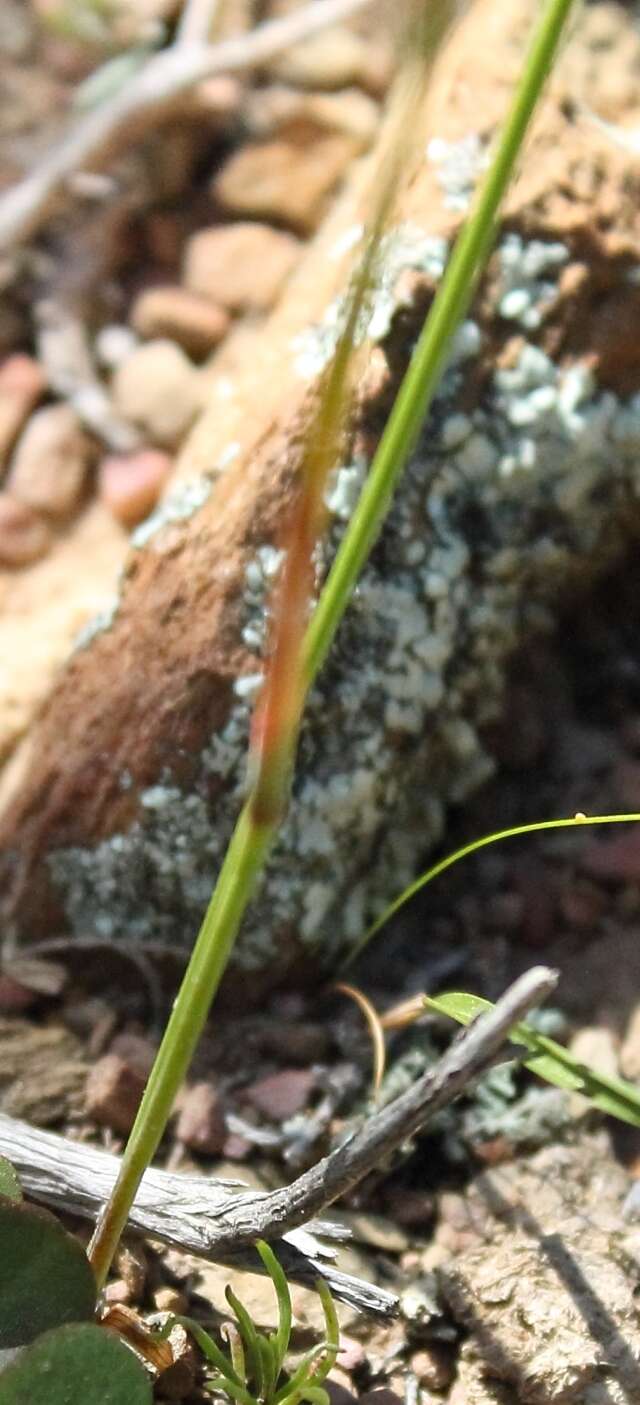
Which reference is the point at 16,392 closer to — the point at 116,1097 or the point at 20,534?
the point at 20,534

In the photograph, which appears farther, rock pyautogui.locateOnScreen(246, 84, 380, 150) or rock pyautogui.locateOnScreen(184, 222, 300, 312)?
rock pyautogui.locateOnScreen(246, 84, 380, 150)

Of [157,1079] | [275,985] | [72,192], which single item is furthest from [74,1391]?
[72,192]

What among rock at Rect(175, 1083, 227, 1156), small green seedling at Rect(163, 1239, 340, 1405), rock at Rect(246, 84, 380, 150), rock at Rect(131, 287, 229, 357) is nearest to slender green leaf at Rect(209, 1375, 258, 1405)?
small green seedling at Rect(163, 1239, 340, 1405)

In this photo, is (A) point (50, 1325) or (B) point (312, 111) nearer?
(A) point (50, 1325)

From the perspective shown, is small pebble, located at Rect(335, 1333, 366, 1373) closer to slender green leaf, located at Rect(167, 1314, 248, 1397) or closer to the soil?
the soil

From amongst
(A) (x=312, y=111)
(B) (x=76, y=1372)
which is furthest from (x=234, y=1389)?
(A) (x=312, y=111)

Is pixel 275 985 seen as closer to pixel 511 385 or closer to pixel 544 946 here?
pixel 544 946
